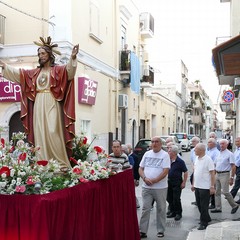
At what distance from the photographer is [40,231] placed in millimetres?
3486

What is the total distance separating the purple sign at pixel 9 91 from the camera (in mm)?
13914

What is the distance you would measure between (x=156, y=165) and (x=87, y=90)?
32.4 feet

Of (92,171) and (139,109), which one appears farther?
(139,109)

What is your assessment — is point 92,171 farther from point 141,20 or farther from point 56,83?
point 141,20

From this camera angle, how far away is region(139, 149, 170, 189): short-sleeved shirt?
251 inches

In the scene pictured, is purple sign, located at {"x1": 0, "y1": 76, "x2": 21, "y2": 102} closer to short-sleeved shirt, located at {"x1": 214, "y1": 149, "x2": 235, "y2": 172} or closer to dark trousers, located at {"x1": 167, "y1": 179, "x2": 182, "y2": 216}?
dark trousers, located at {"x1": 167, "y1": 179, "x2": 182, "y2": 216}

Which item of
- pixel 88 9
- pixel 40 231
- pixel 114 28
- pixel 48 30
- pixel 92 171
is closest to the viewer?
pixel 40 231

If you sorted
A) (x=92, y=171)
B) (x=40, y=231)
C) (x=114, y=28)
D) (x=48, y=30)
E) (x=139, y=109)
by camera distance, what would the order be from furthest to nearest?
(x=139, y=109), (x=114, y=28), (x=48, y=30), (x=92, y=171), (x=40, y=231)

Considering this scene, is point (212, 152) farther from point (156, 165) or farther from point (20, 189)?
point (20, 189)

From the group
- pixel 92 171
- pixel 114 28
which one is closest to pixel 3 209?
pixel 92 171

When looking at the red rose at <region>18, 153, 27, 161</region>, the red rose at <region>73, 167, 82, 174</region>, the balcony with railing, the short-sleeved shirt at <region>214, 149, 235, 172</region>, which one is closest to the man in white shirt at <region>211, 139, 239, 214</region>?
the short-sleeved shirt at <region>214, 149, 235, 172</region>

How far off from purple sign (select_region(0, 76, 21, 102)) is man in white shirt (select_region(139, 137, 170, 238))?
8.64 m

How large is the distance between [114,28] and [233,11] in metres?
6.12

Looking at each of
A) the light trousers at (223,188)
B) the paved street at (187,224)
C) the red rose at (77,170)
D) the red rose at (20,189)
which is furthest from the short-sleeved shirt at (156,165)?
the red rose at (20,189)
